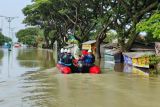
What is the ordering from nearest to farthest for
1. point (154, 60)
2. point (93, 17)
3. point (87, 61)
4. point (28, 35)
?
point (154, 60)
point (87, 61)
point (93, 17)
point (28, 35)

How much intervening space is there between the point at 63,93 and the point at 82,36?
4231cm

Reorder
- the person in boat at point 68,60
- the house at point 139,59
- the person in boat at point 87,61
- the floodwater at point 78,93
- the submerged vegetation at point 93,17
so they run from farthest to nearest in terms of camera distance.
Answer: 1. the submerged vegetation at point 93,17
2. the house at point 139,59
3. the person in boat at point 87,61
4. the person in boat at point 68,60
5. the floodwater at point 78,93

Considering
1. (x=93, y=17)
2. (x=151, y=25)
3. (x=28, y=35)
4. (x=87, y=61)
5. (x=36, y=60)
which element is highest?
(x=28, y=35)

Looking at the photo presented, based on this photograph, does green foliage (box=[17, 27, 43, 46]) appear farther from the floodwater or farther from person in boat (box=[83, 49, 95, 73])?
the floodwater

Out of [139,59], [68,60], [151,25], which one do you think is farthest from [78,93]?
[139,59]

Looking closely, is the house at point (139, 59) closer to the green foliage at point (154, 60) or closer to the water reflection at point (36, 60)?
the green foliage at point (154, 60)

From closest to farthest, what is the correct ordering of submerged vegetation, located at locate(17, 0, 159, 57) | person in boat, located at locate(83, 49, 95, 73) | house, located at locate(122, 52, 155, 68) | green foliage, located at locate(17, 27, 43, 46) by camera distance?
person in boat, located at locate(83, 49, 95, 73) → house, located at locate(122, 52, 155, 68) → submerged vegetation, located at locate(17, 0, 159, 57) → green foliage, located at locate(17, 27, 43, 46)

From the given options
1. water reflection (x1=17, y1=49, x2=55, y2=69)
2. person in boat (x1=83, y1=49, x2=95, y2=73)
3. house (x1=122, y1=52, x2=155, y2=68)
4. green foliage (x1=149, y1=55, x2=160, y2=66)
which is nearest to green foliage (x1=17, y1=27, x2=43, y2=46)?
water reflection (x1=17, y1=49, x2=55, y2=69)

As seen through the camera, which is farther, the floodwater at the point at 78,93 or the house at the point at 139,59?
the house at the point at 139,59

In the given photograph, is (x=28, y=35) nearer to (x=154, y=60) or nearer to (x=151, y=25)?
(x=151, y=25)

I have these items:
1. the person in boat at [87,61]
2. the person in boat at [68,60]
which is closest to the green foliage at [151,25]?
the person in boat at [87,61]

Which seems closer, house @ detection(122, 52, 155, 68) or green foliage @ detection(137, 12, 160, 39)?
green foliage @ detection(137, 12, 160, 39)

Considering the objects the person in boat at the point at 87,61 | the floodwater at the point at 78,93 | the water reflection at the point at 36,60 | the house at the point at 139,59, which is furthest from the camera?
the water reflection at the point at 36,60

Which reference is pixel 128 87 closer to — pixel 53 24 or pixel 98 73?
pixel 98 73
